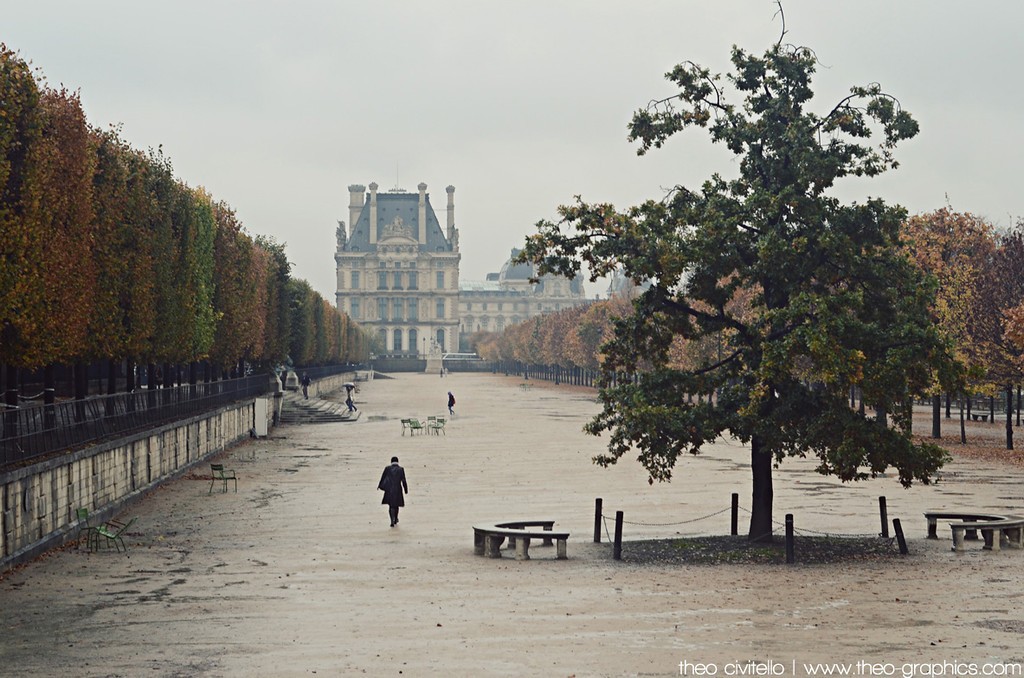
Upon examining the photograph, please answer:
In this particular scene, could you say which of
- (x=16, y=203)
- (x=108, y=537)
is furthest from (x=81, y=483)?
(x=16, y=203)

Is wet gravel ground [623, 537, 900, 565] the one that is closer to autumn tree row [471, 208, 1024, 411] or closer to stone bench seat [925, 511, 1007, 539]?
Result: stone bench seat [925, 511, 1007, 539]

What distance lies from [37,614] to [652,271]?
12.1 m

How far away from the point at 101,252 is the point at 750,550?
2002 centimetres

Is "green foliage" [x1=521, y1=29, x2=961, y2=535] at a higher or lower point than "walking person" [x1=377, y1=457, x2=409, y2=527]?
higher

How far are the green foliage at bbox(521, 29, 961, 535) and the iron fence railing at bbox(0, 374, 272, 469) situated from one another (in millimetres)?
9857

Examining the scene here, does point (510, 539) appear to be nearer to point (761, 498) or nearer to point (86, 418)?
point (761, 498)

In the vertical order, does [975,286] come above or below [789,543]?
above

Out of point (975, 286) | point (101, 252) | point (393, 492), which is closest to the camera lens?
point (393, 492)

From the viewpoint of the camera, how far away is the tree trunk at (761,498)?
24812 millimetres

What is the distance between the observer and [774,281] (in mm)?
24906

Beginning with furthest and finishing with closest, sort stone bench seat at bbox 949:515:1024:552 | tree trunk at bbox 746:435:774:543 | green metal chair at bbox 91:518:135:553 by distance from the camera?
tree trunk at bbox 746:435:774:543 → green metal chair at bbox 91:518:135:553 → stone bench seat at bbox 949:515:1024:552

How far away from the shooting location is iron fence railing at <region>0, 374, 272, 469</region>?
76.5 feet

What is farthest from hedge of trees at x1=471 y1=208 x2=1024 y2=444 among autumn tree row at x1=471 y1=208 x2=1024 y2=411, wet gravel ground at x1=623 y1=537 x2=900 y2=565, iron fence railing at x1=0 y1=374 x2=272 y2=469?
wet gravel ground at x1=623 y1=537 x2=900 y2=565

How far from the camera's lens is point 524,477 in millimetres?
38594
